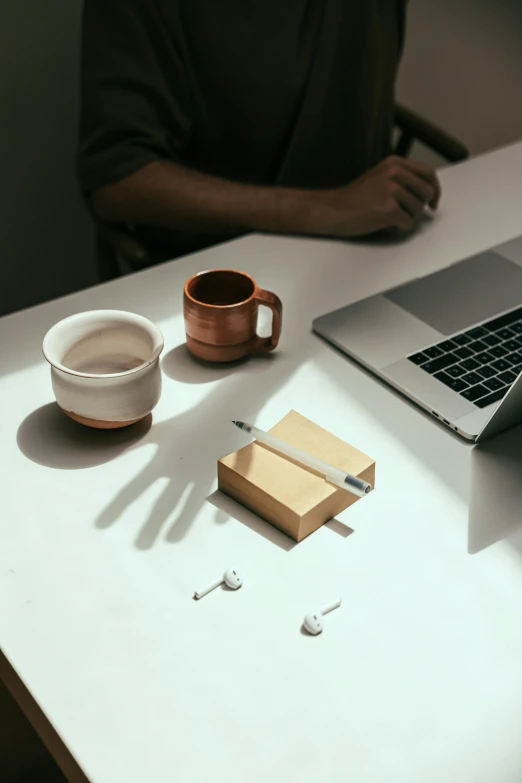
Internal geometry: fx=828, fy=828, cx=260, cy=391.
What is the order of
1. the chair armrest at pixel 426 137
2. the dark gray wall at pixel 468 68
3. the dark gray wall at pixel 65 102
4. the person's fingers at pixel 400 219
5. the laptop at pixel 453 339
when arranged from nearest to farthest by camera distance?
the laptop at pixel 453 339, the person's fingers at pixel 400 219, the chair armrest at pixel 426 137, the dark gray wall at pixel 65 102, the dark gray wall at pixel 468 68

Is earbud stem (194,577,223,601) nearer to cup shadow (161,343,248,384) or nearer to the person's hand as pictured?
cup shadow (161,343,248,384)

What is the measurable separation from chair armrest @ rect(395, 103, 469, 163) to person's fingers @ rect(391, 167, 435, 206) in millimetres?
318

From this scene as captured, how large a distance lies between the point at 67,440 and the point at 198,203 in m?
0.59

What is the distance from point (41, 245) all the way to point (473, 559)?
55.3 inches

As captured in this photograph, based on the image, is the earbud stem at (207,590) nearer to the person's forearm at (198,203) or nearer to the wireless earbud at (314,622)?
the wireless earbud at (314,622)

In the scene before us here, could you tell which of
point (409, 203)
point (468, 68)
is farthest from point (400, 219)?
point (468, 68)

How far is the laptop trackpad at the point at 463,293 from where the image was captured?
1054 mm

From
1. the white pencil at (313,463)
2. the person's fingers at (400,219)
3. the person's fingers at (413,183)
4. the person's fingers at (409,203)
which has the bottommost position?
the white pencil at (313,463)

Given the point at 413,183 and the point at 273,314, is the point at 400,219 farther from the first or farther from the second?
the point at 273,314

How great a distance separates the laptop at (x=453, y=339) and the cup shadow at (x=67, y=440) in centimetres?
29

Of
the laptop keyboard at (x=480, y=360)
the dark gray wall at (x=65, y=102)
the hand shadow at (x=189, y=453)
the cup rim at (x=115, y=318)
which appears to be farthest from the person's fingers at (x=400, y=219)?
the dark gray wall at (x=65, y=102)

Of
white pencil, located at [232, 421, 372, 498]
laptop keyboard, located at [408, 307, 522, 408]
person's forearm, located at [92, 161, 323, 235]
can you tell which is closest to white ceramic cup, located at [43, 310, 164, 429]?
white pencil, located at [232, 421, 372, 498]

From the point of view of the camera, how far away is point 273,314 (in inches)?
36.9

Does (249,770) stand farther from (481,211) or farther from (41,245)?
(41,245)
